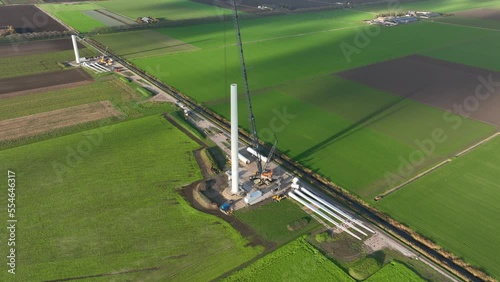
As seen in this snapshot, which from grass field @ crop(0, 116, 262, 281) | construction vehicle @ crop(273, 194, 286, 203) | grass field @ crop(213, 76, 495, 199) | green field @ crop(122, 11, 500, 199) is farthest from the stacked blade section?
grass field @ crop(0, 116, 262, 281)

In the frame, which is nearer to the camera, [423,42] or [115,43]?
[115,43]

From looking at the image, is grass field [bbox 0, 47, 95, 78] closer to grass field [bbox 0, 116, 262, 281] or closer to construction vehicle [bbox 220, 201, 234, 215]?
grass field [bbox 0, 116, 262, 281]

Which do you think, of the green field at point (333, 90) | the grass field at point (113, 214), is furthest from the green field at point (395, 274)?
the grass field at point (113, 214)

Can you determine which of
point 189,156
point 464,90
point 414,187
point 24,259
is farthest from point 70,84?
point 464,90

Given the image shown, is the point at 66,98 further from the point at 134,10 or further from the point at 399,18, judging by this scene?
the point at 399,18

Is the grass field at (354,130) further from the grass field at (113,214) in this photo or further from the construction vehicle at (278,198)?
the grass field at (113,214)

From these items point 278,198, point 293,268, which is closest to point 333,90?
point 278,198

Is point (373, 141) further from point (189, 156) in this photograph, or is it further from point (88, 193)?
point (88, 193)
